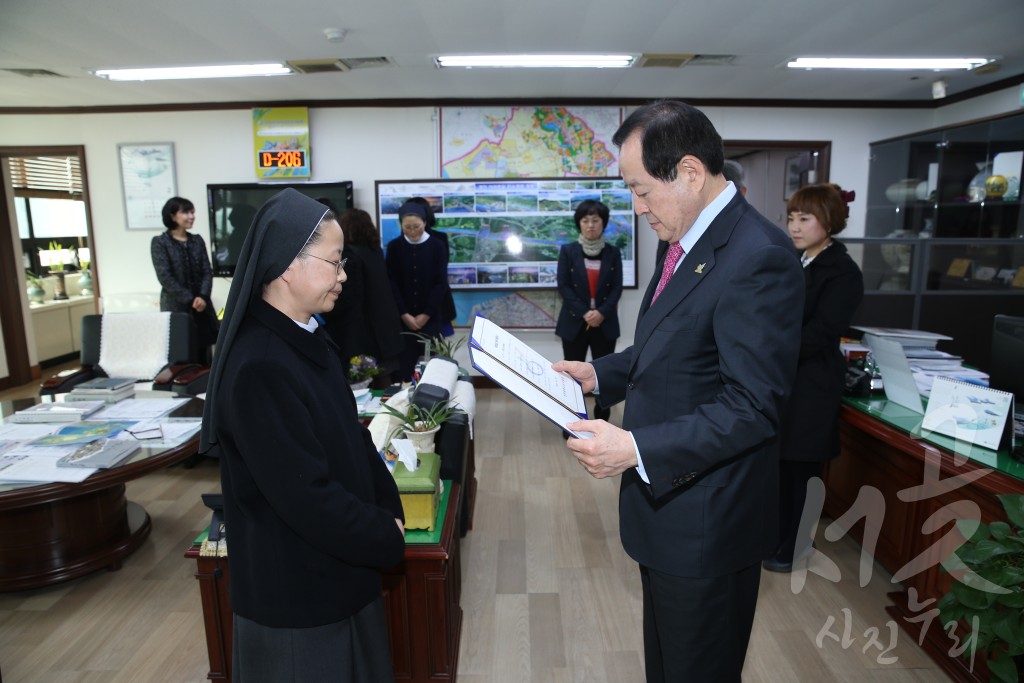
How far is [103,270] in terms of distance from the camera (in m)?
6.03

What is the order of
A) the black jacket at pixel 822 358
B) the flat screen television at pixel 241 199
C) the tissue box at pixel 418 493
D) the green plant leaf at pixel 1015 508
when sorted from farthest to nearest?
the flat screen television at pixel 241 199 → the black jacket at pixel 822 358 → the tissue box at pixel 418 493 → the green plant leaf at pixel 1015 508

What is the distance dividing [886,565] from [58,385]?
479 cm

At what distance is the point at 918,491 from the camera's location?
2426 millimetres

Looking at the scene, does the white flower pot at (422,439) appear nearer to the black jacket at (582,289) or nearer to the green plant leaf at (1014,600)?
the green plant leaf at (1014,600)

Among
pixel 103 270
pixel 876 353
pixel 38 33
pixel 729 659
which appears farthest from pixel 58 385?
pixel 876 353

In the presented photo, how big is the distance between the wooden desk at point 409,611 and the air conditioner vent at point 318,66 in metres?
3.55

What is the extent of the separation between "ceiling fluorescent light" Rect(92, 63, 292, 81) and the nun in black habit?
12.8 ft

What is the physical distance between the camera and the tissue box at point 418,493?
75.0 inches

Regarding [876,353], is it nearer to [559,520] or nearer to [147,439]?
[559,520]

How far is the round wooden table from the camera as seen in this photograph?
255 cm

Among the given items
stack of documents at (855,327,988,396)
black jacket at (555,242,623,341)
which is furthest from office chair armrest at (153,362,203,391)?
stack of documents at (855,327,988,396)

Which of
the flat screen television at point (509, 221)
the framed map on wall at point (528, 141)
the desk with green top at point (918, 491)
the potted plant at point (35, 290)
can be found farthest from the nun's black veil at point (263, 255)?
the potted plant at point (35, 290)

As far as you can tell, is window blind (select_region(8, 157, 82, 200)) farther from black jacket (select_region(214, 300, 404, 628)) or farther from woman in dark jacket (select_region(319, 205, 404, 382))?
black jacket (select_region(214, 300, 404, 628))

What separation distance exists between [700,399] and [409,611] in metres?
1.26
